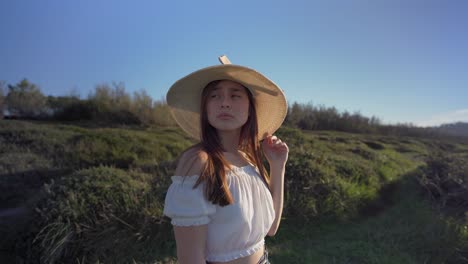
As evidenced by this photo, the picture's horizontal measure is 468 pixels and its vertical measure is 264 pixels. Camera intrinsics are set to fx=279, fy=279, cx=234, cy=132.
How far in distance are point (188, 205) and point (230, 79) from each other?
0.68 m

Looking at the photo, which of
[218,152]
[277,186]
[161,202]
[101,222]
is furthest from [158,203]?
[218,152]

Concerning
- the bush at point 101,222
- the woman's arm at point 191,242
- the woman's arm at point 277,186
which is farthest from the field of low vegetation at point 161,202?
the woman's arm at point 191,242

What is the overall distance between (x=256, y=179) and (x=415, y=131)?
1298 cm

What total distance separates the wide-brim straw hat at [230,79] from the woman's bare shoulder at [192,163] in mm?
418

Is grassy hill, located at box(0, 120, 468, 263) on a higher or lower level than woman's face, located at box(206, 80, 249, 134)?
lower

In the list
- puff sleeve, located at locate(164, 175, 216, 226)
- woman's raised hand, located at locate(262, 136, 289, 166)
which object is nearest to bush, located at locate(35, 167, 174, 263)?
woman's raised hand, located at locate(262, 136, 289, 166)

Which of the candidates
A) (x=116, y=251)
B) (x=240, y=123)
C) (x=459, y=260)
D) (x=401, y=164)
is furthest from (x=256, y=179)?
(x=401, y=164)

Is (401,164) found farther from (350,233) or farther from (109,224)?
(109,224)

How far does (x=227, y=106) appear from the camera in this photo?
4.52 ft

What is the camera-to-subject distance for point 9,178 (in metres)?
3.85

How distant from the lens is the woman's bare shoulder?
1154 mm

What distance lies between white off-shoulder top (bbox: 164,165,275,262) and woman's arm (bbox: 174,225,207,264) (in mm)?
26

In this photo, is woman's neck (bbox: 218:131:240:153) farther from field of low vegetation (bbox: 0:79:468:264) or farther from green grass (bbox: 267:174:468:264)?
green grass (bbox: 267:174:468:264)

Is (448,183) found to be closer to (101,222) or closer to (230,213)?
(230,213)
